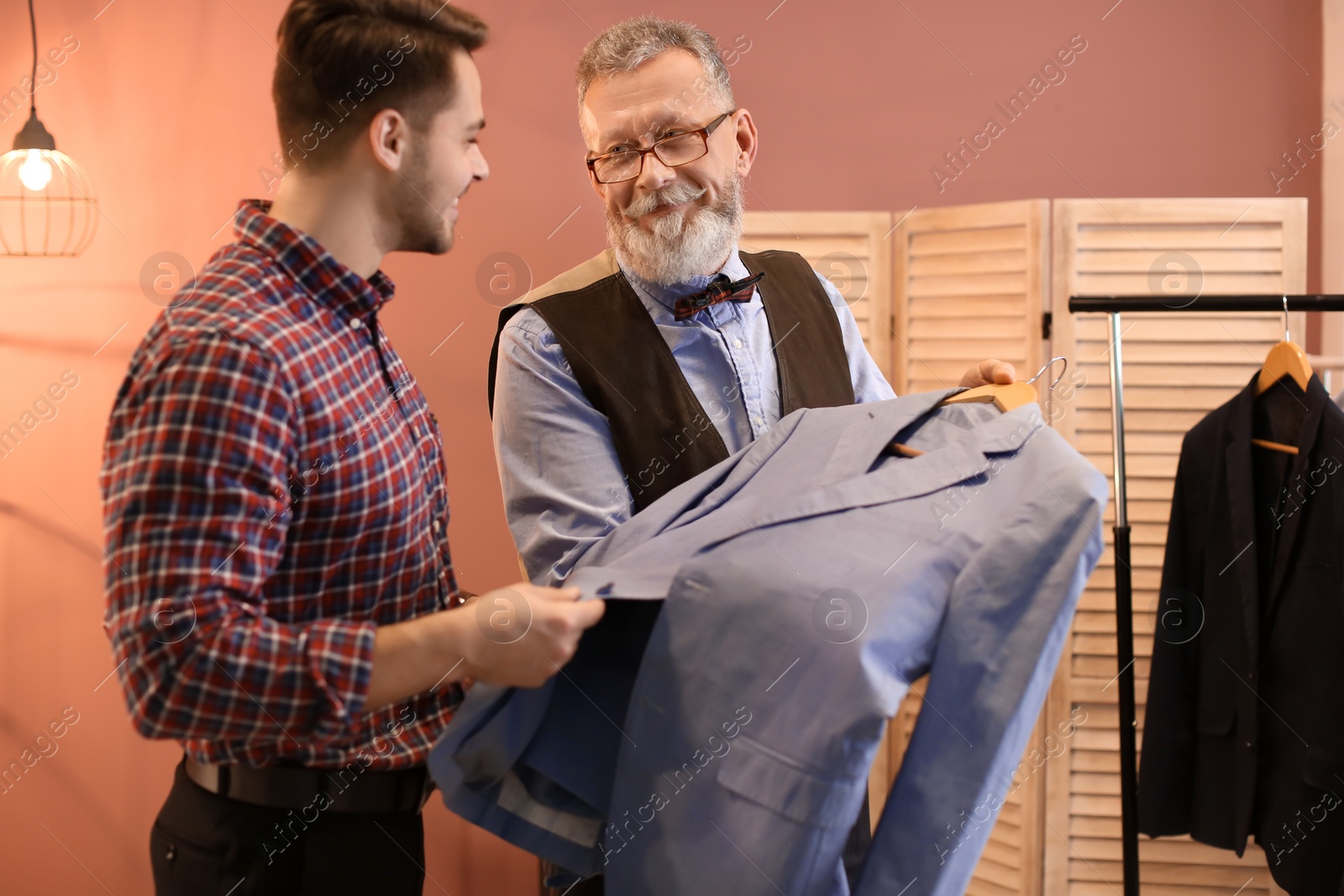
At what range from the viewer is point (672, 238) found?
1590 millimetres

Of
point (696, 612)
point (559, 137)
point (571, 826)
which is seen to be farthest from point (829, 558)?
point (559, 137)

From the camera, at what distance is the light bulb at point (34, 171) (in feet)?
7.86

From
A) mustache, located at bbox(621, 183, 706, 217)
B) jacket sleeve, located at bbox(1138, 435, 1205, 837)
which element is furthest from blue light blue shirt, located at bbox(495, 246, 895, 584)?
jacket sleeve, located at bbox(1138, 435, 1205, 837)

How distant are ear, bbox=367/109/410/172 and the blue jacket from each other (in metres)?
0.49

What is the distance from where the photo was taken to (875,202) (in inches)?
112

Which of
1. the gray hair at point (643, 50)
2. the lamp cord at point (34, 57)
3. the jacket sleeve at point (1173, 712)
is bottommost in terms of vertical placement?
the jacket sleeve at point (1173, 712)

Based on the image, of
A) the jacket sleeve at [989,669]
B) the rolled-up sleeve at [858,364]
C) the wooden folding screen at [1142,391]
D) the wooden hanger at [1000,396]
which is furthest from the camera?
the wooden folding screen at [1142,391]

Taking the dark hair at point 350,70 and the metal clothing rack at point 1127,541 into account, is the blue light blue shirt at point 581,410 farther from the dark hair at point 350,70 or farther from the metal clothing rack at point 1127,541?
the metal clothing rack at point 1127,541

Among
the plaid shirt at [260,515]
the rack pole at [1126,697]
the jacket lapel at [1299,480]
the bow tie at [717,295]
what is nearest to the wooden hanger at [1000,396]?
the bow tie at [717,295]

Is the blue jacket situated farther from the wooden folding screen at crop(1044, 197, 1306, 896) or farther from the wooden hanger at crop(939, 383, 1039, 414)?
the wooden folding screen at crop(1044, 197, 1306, 896)

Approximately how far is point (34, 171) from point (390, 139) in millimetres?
1827

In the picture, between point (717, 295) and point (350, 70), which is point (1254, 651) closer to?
point (717, 295)

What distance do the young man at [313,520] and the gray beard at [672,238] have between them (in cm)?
45

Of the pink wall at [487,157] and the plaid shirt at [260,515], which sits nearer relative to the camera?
the plaid shirt at [260,515]
